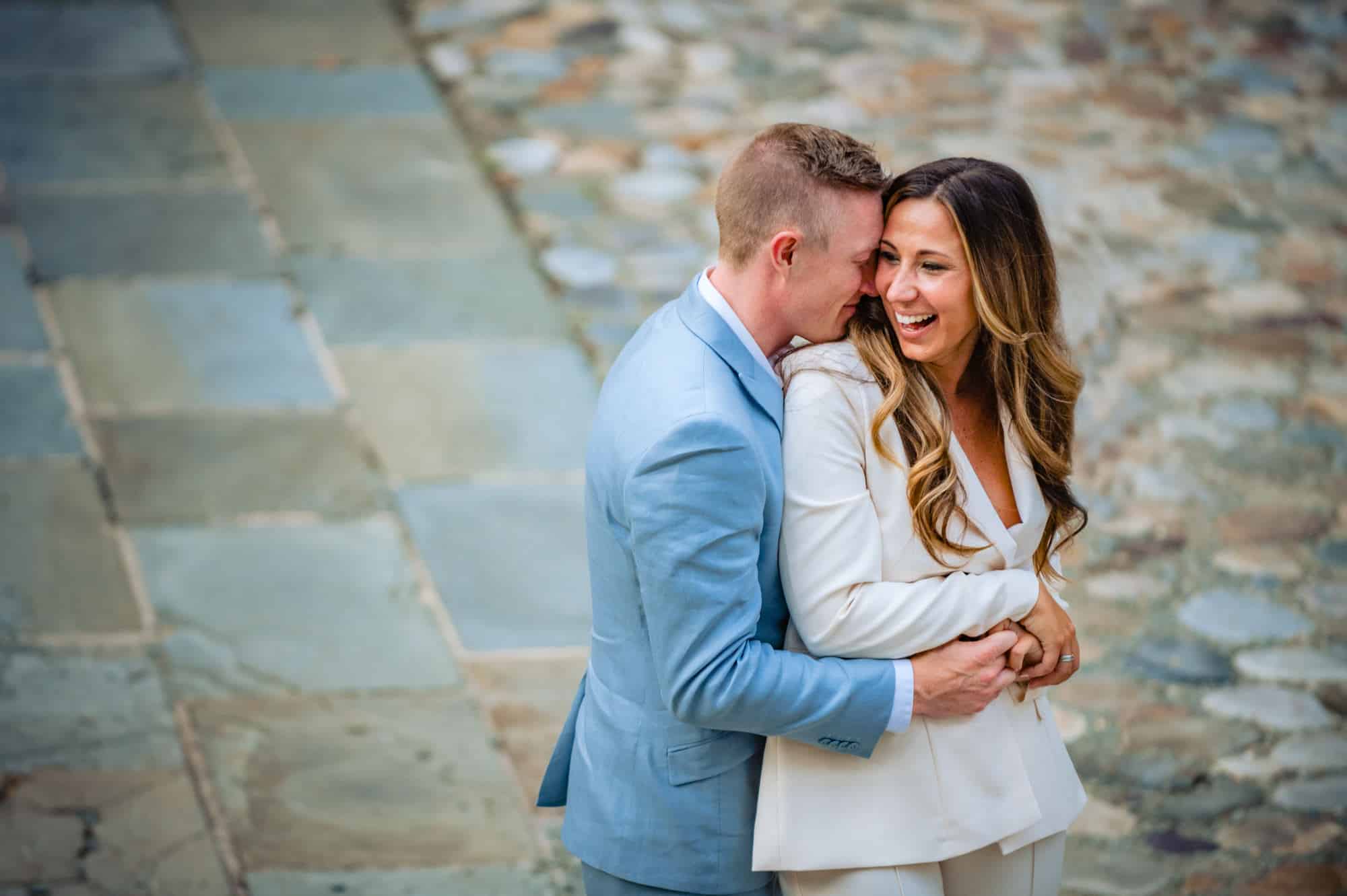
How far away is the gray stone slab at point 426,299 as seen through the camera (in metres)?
7.08

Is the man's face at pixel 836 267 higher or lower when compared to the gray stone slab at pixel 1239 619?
higher

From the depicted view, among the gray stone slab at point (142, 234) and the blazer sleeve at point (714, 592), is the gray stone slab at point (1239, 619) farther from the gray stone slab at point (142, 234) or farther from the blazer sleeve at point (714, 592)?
the gray stone slab at point (142, 234)

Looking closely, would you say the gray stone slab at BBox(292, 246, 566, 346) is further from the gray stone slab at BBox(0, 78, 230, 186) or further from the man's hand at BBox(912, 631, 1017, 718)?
the man's hand at BBox(912, 631, 1017, 718)

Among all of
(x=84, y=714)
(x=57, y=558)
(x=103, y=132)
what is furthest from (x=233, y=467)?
(x=103, y=132)

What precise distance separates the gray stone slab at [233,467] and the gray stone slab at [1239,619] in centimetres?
302

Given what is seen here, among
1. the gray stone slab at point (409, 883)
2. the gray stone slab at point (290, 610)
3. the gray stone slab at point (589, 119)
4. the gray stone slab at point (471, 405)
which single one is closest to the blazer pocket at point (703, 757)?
the gray stone slab at point (409, 883)

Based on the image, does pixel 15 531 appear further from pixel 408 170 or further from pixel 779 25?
pixel 779 25

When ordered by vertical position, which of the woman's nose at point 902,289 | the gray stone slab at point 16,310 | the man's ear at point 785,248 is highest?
the man's ear at point 785,248

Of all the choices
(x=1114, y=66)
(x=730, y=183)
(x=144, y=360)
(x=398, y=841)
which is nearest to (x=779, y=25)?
(x=1114, y=66)

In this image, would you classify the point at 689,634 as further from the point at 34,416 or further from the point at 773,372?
the point at 34,416

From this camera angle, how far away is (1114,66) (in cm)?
988

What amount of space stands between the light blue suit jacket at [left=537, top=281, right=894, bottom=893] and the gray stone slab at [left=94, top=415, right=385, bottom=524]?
10.5ft

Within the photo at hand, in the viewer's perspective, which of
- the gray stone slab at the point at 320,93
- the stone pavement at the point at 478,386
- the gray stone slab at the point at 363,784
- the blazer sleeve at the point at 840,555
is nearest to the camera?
the blazer sleeve at the point at 840,555

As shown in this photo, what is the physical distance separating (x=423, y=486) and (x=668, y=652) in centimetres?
360
